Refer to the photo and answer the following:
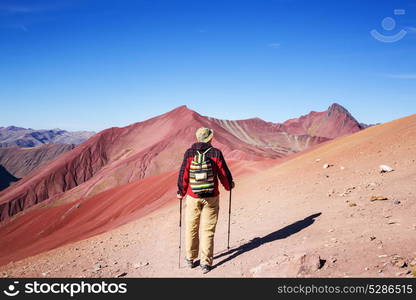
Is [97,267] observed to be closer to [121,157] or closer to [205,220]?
[205,220]

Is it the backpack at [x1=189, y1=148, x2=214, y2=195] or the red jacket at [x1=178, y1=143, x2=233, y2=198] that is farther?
the red jacket at [x1=178, y1=143, x2=233, y2=198]

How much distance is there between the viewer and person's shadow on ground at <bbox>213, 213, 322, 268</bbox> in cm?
546

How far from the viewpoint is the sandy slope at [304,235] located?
13.6 feet

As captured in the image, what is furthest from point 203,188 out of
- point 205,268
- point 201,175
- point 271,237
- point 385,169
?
point 385,169

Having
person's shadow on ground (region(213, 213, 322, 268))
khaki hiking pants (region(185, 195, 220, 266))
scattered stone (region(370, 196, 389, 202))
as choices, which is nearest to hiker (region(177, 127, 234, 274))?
khaki hiking pants (region(185, 195, 220, 266))

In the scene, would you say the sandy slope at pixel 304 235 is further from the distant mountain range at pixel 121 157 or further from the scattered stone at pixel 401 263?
the distant mountain range at pixel 121 157

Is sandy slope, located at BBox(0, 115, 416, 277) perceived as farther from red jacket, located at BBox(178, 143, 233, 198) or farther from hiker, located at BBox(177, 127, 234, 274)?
→ red jacket, located at BBox(178, 143, 233, 198)

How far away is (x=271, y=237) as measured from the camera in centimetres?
597

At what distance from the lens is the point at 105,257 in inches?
244

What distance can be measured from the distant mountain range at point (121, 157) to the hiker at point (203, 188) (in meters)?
34.9

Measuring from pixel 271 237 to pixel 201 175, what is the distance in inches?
89.9

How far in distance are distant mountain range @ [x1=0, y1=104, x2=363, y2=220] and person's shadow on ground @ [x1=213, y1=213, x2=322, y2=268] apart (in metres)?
33.3

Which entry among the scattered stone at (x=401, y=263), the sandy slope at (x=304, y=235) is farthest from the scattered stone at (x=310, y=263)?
the scattered stone at (x=401, y=263)

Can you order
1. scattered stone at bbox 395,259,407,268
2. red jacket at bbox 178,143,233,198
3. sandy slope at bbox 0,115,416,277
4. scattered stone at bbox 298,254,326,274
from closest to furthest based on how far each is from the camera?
scattered stone at bbox 395,259,407,268, scattered stone at bbox 298,254,326,274, sandy slope at bbox 0,115,416,277, red jacket at bbox 178,143,233,198
